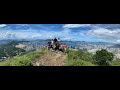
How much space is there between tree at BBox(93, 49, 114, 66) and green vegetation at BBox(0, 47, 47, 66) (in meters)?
0.87

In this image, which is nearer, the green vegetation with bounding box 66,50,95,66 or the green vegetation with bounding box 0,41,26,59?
the green vegetation with bounding box 66,50,95,66

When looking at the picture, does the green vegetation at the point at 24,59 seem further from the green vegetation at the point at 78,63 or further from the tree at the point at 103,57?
the tree at the point at 103,57

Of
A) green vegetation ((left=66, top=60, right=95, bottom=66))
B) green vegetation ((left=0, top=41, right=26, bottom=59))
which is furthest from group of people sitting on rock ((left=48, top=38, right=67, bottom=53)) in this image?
green vegetation ((left=0, top=41, right=26, bottom=59))

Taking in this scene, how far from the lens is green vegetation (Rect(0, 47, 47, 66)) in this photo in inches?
171

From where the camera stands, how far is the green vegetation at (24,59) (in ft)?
14.2

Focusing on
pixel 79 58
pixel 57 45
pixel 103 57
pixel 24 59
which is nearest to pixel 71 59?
pixel 79 58

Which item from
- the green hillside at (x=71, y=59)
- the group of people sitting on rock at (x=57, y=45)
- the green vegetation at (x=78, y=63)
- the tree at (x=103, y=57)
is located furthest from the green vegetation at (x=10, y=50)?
the tree at (x=103, y=57)

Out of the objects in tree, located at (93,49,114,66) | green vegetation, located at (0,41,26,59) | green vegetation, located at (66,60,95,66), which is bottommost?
green vegetation, located at (66,60,95,66)

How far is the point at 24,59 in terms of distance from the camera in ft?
14.2

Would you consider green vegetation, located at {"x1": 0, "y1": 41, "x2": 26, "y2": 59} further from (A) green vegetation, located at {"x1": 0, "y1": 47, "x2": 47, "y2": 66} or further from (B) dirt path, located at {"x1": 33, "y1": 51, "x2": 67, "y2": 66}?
(B) dirt path, located at {"x1": 33, "y1": 51, "x2": 67, "y2": 66}

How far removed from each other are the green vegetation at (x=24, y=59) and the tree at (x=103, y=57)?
0.87m
